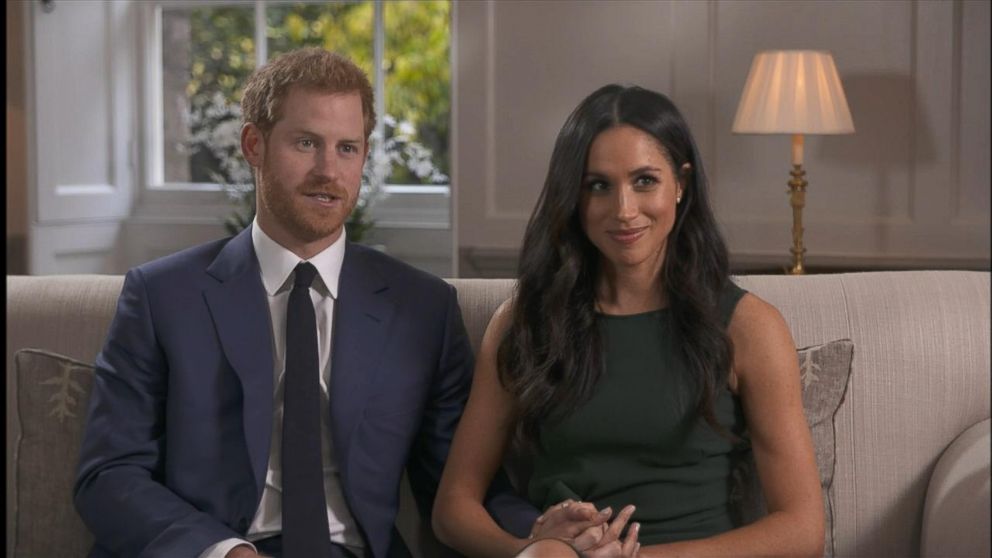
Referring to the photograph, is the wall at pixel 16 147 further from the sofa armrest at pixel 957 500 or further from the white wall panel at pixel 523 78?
the sofa armrest at pixel 957 500

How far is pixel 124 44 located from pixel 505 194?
195 cm

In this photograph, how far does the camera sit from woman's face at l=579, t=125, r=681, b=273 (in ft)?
5.15

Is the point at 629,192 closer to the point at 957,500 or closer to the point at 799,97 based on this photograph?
the point at 957,500

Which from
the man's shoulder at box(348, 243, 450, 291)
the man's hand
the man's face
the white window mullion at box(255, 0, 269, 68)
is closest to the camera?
the man's hand

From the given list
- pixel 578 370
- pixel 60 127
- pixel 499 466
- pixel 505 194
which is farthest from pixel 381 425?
pixel 60 127

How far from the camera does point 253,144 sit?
1701 millimetres

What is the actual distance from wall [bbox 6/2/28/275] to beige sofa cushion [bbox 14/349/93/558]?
2911 mm

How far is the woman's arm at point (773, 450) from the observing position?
1.49 meters

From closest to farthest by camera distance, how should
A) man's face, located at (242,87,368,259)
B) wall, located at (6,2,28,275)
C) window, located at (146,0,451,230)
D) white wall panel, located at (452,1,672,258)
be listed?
man's face, located at (242,87,368,259), white wall panel, located at (452,1,672,258), wall, located at (6,2,28,275), window, located at (146,0,451,230)

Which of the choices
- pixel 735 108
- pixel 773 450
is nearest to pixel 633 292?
A: pixel 773 450

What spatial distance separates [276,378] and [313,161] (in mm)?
315

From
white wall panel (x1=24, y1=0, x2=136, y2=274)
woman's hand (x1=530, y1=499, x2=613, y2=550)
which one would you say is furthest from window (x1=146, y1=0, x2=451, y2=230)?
woman's hand (x1=530, y1=499, x2=613, y2=550)

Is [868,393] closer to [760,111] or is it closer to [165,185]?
[760,111]

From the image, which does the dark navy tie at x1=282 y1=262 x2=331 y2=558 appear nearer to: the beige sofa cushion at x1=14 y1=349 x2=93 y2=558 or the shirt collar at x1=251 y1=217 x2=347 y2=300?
the shirt collar at x1=251 y1=217 x2=347 y2=300
